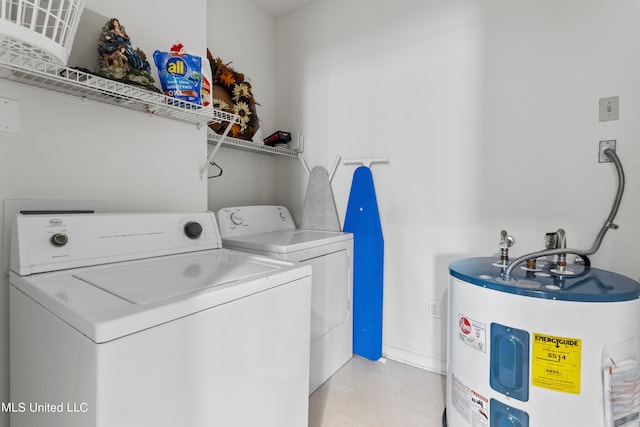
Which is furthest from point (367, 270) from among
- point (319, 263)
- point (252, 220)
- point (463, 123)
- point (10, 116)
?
point (10, 116)

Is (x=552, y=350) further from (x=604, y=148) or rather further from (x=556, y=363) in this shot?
(x=604, y=148)

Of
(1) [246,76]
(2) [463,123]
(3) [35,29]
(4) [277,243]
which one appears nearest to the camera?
(3) [35,29]

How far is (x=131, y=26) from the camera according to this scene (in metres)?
1.44

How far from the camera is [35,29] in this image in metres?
0.86

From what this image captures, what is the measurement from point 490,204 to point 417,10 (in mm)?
1338

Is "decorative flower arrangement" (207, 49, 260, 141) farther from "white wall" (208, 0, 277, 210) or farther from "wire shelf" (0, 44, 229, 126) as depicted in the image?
"wire shelf" (0, 44, 229, 126)

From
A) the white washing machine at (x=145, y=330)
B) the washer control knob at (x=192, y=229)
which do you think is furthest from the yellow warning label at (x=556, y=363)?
the washer control knob at (x=192, y=229)

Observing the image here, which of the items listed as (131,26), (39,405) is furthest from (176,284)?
(131,26)

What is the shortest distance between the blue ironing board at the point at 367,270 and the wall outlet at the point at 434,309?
33 cm

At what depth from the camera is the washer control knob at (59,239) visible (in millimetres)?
1023

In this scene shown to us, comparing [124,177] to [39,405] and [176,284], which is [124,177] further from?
[39,405]

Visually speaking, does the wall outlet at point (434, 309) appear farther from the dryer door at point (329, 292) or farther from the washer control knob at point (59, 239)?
the washer control knob at point (59, 239)

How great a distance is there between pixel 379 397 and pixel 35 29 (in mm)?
2131

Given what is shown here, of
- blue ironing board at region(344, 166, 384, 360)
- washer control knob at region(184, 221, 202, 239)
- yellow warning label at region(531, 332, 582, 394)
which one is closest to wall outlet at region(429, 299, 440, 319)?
blue ironing board at region(344, 166, 384, 360)
